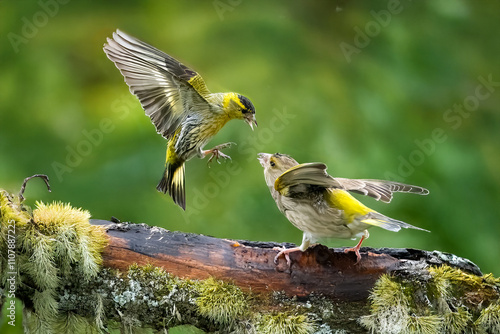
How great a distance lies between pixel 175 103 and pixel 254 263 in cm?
114

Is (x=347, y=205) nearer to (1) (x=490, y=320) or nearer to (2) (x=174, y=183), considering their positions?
(1) (x=490, y=320)

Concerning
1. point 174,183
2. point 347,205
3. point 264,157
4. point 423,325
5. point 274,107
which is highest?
point 274,107

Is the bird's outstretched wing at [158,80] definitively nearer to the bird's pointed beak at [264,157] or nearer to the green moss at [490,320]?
the bird's pointed beak at [264,157]

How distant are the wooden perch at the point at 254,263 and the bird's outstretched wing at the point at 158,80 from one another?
86cm

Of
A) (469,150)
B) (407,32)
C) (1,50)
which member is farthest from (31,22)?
(469,150)

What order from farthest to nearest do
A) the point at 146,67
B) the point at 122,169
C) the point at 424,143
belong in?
the point at 424,143
the point at 122,169
the point at 146,67

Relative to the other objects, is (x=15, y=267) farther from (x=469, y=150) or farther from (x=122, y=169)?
(x=469, y=150)

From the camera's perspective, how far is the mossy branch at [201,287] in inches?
102

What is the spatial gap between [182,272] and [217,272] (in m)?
0.14

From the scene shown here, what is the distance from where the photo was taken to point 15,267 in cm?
255

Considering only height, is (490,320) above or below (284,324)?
above

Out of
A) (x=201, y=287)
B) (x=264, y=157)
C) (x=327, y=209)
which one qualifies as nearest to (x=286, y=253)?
(x=327, y=209)

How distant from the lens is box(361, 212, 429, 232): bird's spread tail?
2.60m

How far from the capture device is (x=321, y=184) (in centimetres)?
272
